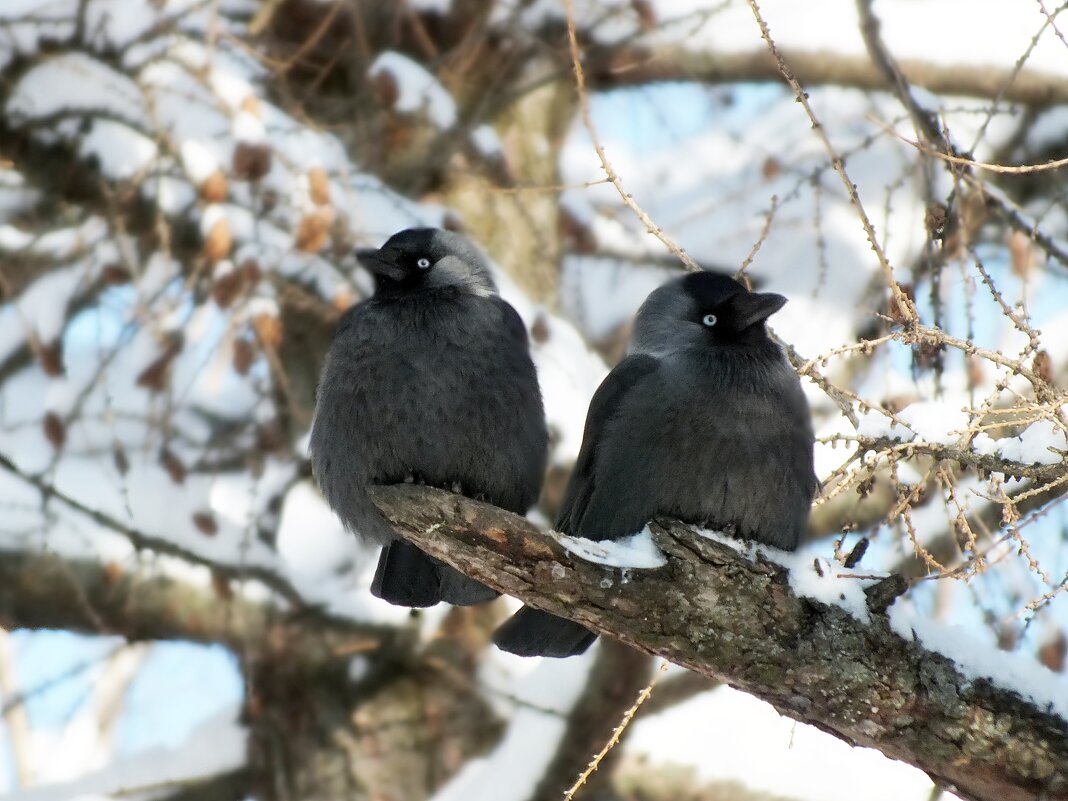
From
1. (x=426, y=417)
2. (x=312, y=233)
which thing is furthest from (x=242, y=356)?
(x=426, y=417)

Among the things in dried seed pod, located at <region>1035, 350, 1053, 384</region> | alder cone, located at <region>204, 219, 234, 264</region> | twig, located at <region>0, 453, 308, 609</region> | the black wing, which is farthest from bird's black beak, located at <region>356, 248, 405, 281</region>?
dried seed pod, located at <region>1035, 350, 1053, 384</region>

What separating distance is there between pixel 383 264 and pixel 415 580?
120 cm

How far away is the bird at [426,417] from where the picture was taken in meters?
4.09

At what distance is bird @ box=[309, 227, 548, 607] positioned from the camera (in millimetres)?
4086

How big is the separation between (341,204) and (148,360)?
4.53 feet

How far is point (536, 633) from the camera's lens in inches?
159

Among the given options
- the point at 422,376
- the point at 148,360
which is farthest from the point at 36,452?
the point at 422,376

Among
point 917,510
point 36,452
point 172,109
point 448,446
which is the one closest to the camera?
point 448,446

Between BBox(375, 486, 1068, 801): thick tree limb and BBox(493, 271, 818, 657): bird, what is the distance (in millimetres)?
553

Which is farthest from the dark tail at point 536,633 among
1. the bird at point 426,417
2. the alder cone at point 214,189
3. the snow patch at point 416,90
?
the snow patch at point 416,90

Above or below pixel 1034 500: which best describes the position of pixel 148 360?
below

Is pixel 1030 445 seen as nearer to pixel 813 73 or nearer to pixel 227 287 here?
pixel 227 287

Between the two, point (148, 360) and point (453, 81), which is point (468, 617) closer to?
point (148, 360)

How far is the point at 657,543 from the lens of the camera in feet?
11.0
